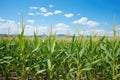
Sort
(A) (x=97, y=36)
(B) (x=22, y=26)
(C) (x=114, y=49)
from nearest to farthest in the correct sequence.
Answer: (B) (x=22, y=26)
(C) (x=114, y=49)
(A) (x=97, y=36)

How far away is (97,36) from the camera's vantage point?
7.17m

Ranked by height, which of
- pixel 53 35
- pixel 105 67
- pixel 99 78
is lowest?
pixel 99 78

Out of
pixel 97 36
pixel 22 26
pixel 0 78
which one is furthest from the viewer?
pixel 97 36

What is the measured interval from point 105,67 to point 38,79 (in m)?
1.68

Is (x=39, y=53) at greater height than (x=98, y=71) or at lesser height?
greater

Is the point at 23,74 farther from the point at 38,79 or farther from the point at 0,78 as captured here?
the point at 0,78

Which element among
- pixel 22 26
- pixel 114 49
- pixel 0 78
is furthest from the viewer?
pixel 0 78

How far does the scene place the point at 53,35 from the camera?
5016 millimetres

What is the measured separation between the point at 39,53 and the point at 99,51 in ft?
5.47

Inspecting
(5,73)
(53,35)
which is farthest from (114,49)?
(5,73)

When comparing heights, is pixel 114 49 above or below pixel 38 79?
above

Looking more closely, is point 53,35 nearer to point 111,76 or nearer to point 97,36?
point 111,76

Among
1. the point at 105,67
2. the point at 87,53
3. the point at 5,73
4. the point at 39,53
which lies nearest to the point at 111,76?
the point at 105,67

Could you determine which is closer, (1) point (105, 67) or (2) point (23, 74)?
(2) point (23, 74)
